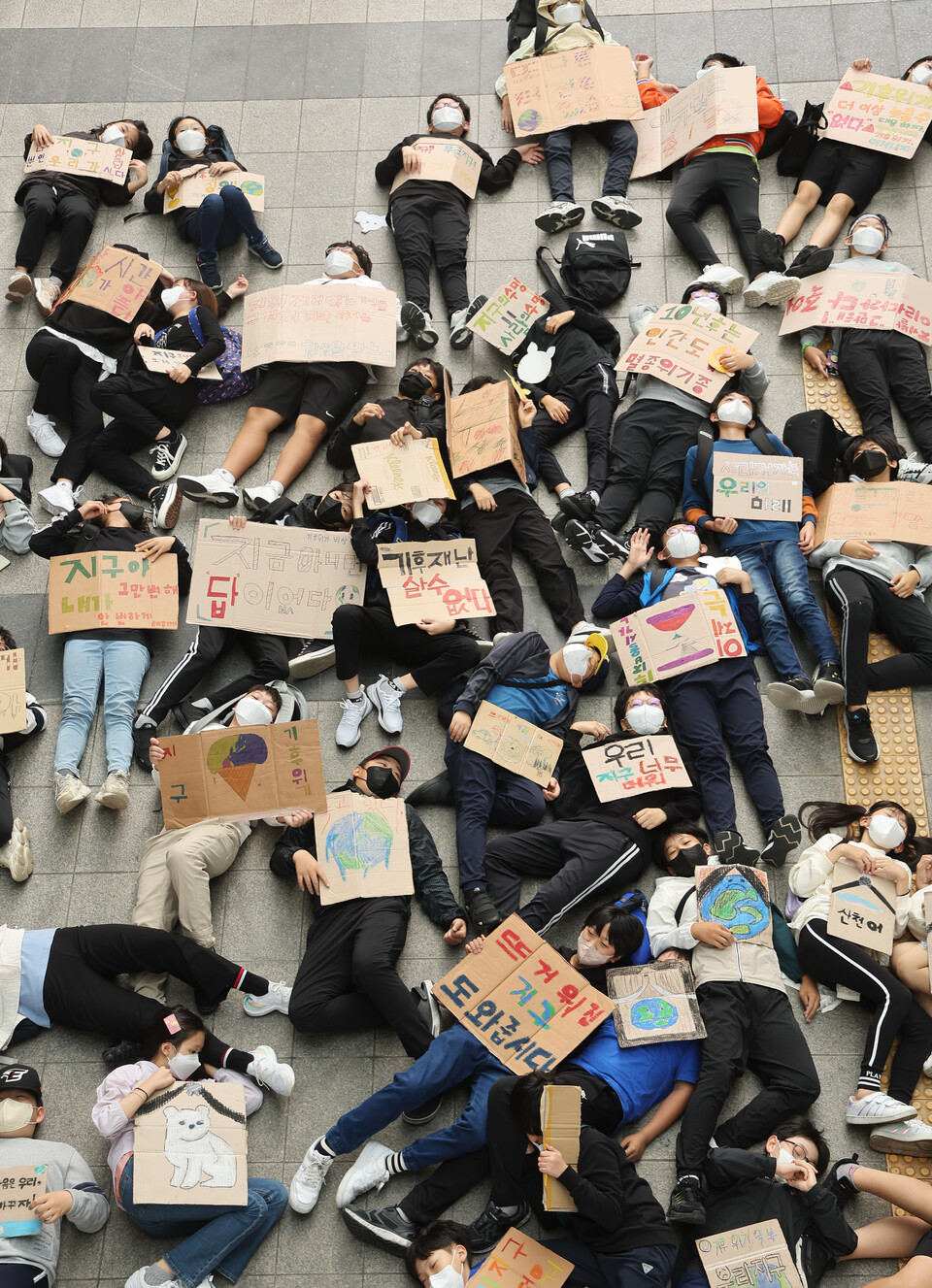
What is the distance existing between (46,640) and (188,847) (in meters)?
1.54

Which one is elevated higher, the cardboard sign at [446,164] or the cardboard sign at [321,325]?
the cardboard sign at [446,164]

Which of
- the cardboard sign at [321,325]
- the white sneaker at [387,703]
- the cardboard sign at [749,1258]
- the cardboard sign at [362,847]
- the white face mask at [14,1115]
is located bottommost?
the white face mask at [14,1115]

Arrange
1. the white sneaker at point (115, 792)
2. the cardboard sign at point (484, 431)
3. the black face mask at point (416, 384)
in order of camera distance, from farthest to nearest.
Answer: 1. the black face mask at point (416, 384)
2. the cardboard sign at point (484, 431)
3. the white sneaker at point (115, 792)

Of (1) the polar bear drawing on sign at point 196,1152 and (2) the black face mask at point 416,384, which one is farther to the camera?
(2) the black face mask at point 416,384

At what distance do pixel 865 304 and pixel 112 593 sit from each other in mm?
4254

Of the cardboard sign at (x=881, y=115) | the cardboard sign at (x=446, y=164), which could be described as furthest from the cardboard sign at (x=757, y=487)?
the cardboard sign at (x=446, y=164)

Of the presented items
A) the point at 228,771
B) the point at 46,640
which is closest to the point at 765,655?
the point at 228,771

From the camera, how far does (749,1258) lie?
423 centimetres

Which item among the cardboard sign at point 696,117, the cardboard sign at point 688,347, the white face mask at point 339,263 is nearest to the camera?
the cardboard sign at point 688,347

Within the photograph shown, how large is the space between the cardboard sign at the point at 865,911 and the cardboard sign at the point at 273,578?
2.60 metres

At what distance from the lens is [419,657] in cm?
572

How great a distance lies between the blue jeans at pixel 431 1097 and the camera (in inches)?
179

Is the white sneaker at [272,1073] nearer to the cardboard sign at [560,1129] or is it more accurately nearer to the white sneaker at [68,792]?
the cardboard sign at [560,1129]

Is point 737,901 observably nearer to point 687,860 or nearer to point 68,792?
point 687,860
